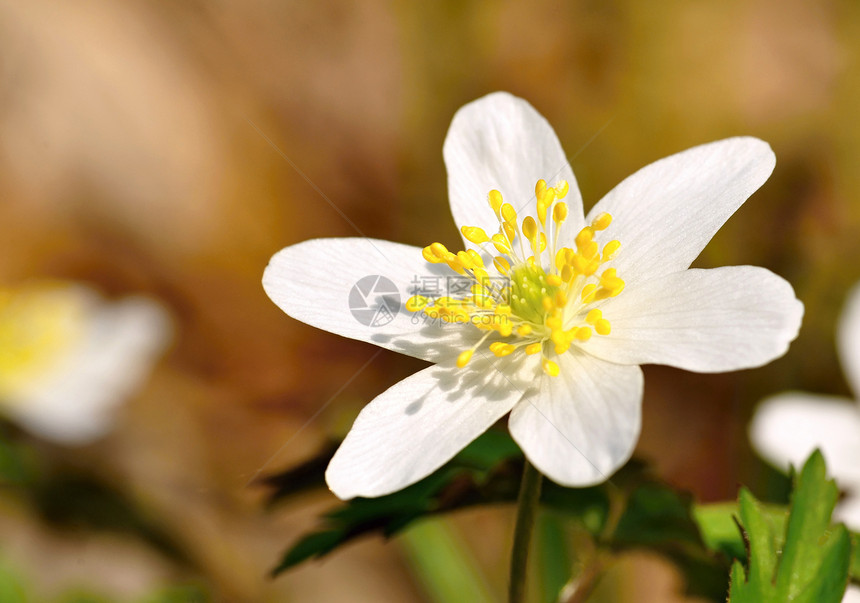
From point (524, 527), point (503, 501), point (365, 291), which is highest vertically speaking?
point (365, 291)

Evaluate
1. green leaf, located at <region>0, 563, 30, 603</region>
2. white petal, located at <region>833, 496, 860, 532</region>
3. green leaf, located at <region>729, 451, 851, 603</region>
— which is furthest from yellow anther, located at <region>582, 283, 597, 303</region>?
green leaf, located at <region>0, 563, 30, 603</region>

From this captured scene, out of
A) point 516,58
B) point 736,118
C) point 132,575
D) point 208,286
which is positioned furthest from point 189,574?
point 736,118

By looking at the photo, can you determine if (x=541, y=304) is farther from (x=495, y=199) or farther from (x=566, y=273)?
(x=495, y=199)

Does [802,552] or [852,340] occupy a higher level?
[802,552]

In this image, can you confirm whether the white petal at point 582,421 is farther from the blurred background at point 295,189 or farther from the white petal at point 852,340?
the blurred background at point 295,189

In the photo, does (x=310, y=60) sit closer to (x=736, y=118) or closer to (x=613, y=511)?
(x=736, y=118)

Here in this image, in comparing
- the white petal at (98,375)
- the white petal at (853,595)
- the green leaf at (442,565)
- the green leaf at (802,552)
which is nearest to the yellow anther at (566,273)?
the green leaf at (802,552)

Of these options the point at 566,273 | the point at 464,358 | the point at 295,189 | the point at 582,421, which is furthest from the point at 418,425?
the point at 295,189
